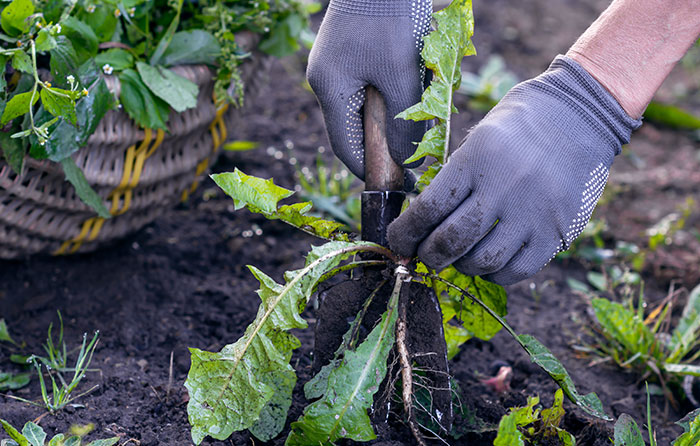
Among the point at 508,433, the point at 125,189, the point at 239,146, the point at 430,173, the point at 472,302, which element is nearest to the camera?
the point at 508,433

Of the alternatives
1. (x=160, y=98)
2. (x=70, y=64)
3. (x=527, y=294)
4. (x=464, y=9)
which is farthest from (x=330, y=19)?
(x=527, y=294)

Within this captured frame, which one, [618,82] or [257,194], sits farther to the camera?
[618,82]

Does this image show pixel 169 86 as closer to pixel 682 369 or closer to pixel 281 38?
pixel 281 38

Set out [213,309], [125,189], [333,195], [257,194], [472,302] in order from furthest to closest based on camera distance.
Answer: [333,195]
[213,309]
[125,189]
[472,302]
[257,194]

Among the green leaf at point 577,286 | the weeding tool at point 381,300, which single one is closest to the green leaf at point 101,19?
the weeding tool at point 381,300

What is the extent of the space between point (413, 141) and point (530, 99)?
0.28 meters

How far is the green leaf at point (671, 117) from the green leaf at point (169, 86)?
295 cm

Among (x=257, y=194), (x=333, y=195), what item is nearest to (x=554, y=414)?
(x=257, y=194)

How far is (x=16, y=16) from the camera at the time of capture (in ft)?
4.60

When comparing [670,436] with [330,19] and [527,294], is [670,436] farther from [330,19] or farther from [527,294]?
[330,19]

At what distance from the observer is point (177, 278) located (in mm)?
2070

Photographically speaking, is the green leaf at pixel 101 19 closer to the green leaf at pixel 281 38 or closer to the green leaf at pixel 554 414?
the green leaf at pixel 281 38

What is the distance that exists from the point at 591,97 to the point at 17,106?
1.26m

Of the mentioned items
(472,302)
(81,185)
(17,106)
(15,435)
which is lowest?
(15,435)
